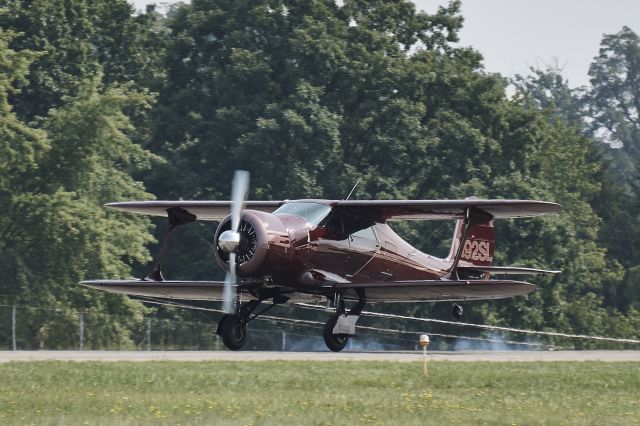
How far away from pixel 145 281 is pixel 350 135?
29.3 metres

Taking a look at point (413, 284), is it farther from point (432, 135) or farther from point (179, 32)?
point (179, 32)

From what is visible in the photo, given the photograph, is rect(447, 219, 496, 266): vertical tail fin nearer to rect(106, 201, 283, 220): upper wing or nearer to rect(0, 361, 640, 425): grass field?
rect(106, 201, 283, 220): upper wing

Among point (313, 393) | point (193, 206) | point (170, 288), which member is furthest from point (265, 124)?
point (313, 393)

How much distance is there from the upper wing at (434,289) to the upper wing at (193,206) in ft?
9.97

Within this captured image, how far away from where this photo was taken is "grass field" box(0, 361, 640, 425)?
1473cm

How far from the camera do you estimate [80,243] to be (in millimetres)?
43500

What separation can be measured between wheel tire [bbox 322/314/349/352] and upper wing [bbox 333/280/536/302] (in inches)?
27.2

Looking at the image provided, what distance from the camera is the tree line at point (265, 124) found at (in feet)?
150

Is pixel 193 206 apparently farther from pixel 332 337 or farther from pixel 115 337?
pixel 115 337

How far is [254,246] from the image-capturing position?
23844 millimetres

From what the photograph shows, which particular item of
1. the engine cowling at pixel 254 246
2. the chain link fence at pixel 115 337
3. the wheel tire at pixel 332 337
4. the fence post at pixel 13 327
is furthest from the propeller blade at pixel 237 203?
the fence post at pixel 13 327

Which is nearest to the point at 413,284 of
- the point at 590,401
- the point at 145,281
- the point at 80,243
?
the point at 145,281

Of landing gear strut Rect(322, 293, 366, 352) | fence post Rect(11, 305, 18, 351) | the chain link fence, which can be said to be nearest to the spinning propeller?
landing gear strut Rect(322, 293, 366, 352)

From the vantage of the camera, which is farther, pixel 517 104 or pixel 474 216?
pixel 517 104
